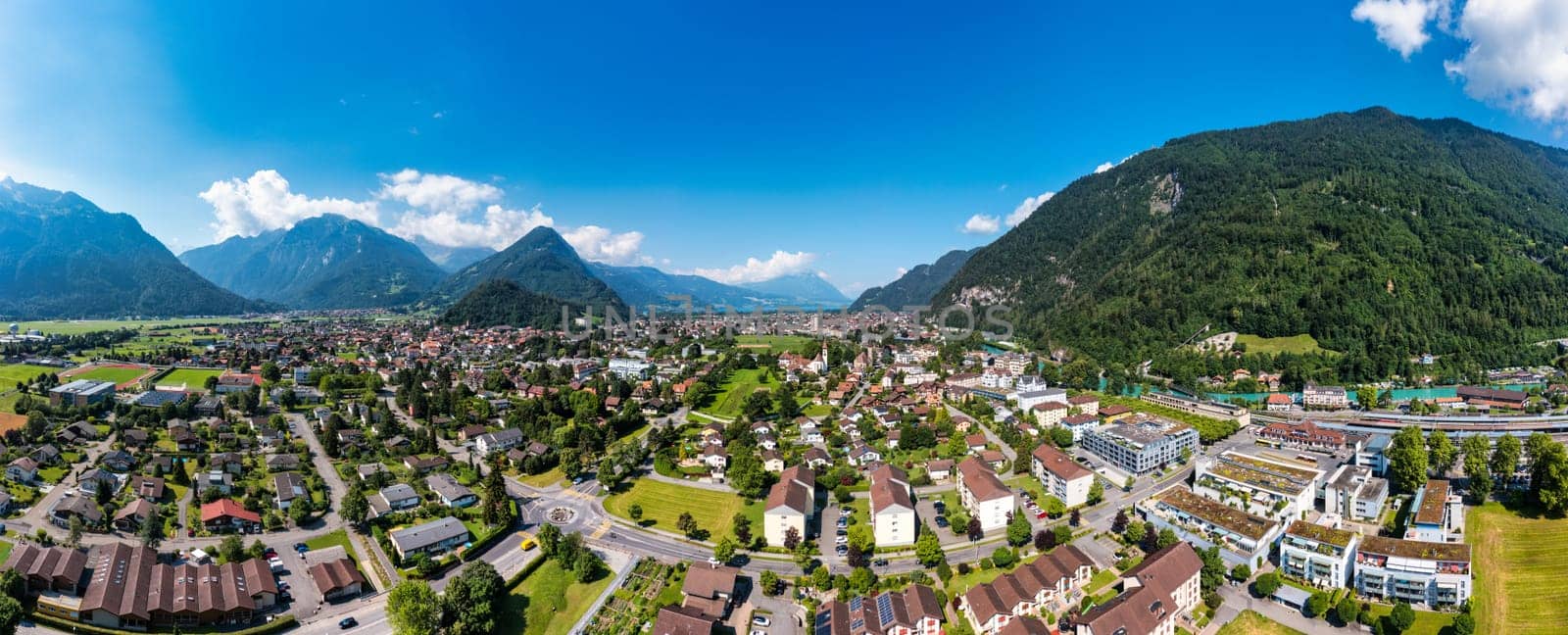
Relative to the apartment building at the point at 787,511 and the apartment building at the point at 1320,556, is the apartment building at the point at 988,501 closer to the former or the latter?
the apartment building at the point at 787,511

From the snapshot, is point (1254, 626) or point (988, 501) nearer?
point (1254, 626)

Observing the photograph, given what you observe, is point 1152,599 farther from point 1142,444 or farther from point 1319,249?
point 1319,249

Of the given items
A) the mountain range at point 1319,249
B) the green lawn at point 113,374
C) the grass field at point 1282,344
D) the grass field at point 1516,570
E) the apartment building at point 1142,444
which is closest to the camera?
the grass field at point 1516,570

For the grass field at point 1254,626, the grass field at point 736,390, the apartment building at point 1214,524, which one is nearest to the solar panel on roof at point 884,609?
the grass field at point 1254,626

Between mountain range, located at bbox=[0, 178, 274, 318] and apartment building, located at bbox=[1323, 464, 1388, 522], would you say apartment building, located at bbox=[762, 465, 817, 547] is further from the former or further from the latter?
mountain range, located at bbox=[0, 178, 274, 318]

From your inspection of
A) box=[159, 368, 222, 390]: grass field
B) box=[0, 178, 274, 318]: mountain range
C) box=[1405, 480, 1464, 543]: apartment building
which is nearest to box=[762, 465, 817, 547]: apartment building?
box=[1405, 480, 1464, 543]: apartment building

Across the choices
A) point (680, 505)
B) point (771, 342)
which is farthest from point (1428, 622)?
point (771, 342)
